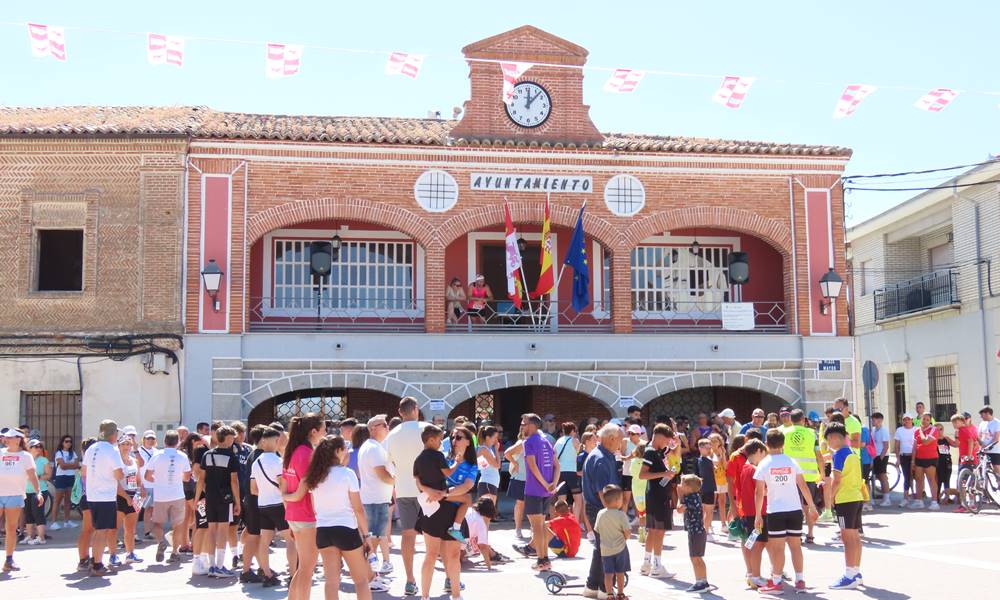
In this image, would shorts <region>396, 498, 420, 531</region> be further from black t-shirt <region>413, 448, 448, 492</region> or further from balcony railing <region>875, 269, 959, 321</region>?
balcony railing <region>875, 269, 959, 321</region>

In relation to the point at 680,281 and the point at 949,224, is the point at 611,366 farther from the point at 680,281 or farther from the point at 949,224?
the point at 949,224

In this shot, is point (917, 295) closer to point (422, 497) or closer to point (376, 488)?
point (376, 488)

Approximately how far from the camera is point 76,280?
20.0m

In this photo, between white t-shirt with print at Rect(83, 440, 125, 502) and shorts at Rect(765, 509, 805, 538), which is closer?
shorts at Rect(765, 509, 805, 538)

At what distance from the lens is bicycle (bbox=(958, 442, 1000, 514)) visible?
54.4 feet

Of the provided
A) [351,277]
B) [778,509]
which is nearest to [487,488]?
[778,509]

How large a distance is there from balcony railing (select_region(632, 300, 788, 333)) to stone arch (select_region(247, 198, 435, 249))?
16.1 ft

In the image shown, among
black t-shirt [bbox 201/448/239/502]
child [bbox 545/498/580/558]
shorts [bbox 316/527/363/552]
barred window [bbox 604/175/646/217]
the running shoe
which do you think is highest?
barred window [bbox 604/175/646/217]

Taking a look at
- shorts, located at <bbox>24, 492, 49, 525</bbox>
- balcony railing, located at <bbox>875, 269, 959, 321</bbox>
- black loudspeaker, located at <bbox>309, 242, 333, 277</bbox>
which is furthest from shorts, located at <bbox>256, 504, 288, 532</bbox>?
balcony railing, located at <bbox>875, 269, 959, 321</bbox>

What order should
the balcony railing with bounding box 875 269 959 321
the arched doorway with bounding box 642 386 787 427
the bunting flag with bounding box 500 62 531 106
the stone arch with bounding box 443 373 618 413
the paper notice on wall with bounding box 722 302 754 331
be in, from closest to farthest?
the bunting flag with bounding box 500 62 531 106
the stone arch with bounding box 443 373 618 413
the paper notice on wall with bounding box 722 302 754 331
the arched doorway with bounding box 642 386 787 427
the balcony railing with bounding box 875 269 959 321

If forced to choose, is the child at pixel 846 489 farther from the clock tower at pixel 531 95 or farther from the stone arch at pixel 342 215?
the clock tower at pixel 531 95

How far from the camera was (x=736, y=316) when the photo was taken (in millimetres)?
20859

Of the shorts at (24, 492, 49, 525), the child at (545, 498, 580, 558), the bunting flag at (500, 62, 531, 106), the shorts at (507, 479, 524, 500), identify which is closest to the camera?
the child at (545, 498, 580, 558)

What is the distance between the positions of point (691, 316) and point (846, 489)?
11.4m
